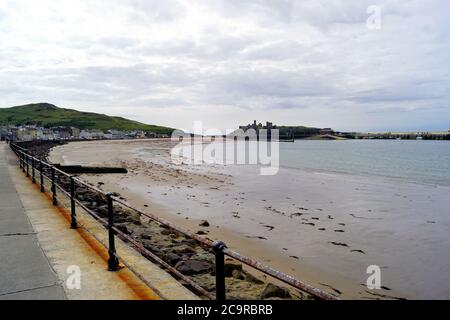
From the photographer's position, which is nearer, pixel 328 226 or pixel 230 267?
pixel 230 267

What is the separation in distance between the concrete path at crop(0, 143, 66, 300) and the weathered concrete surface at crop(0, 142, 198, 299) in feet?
0.39

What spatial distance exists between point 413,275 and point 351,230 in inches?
175

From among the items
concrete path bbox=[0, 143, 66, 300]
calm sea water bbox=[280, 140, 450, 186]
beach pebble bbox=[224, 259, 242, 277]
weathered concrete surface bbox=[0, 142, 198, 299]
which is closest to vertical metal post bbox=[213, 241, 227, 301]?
weathered concrete surface bbox=[0, 142, 198, 299]

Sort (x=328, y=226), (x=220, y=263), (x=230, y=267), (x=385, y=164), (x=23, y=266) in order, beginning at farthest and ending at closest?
(x=385, y=164) → (x=328, y=226) → (x=230, y=267) → (x=23, y=266) → (x=220, y=263)

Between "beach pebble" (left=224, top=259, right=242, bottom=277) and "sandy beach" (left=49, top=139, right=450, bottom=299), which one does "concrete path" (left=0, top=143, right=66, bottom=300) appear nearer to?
"beach pebble" (left=224, top=259, right=242, bottom=277)

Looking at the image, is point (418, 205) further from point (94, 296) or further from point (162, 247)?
point (94, 296)

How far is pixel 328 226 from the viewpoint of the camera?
14414 mm

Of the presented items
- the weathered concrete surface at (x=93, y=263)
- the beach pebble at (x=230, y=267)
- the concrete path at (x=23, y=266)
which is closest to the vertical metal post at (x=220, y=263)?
the weathered concrete surface at (x=93, y=263)

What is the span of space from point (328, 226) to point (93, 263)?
10901 mm

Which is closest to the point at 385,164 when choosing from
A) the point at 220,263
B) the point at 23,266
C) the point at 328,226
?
the point at 328,226

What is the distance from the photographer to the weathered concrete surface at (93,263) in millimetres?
4625

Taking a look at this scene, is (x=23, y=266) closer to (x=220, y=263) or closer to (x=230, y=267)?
(x=220, y=263)

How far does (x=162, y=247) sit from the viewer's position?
9500 mm
